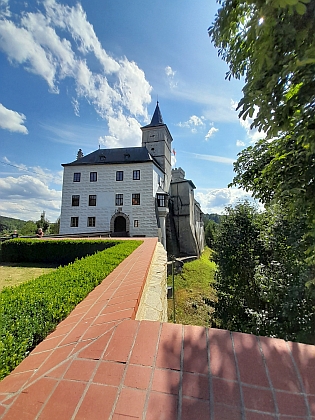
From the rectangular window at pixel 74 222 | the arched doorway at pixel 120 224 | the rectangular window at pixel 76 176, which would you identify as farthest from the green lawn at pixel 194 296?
the rectangular window at pixel 76 176

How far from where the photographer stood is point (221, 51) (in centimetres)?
296

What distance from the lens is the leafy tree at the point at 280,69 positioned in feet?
6.07

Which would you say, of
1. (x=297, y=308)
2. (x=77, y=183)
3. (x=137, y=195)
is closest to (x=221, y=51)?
(x=297, y=308)

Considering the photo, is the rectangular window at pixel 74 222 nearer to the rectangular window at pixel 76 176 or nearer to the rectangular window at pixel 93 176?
the rectangular window at pixel 76 176

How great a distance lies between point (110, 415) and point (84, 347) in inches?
20.1

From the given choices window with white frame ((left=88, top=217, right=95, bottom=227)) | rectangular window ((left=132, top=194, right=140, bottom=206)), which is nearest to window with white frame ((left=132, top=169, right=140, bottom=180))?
rectangular window ((left=132, top=194, right=140, bottom=206))

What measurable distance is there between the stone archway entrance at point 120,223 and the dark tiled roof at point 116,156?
242 inches

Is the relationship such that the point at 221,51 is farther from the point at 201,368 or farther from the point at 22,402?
the point at 22,402

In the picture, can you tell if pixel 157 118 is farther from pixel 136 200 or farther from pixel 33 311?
pixel 33 311

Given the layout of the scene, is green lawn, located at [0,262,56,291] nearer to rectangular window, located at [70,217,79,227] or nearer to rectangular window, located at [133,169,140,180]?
rectangular window, located at [70,217,79,227]

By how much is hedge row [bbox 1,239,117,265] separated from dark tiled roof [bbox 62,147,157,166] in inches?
611

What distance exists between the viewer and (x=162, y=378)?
3.71 ft

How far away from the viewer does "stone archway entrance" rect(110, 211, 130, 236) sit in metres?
22.3

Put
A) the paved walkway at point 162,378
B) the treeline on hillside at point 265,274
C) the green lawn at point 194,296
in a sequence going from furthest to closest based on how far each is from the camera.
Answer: the green lawn at point 194,296, the treeline on hillside at point 265,274, the paved walkway at point 162,378
